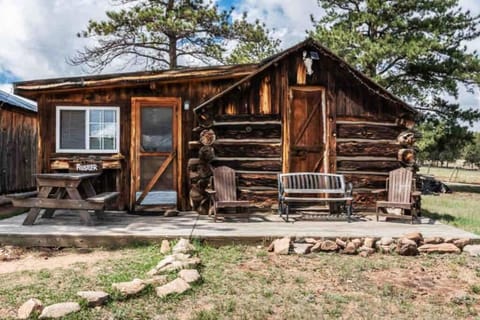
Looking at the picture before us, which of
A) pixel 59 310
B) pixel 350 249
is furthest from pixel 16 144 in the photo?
pixel 350 249

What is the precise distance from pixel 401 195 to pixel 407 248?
2.19 m

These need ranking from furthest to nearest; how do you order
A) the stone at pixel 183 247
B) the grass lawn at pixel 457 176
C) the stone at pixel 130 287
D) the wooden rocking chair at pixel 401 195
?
1. the grass lawn at pixel 457 176
2. the wooden rocking chair at pixel 401 195
3. the stone at pixel 183 247
4. the stone at pixel 130 287

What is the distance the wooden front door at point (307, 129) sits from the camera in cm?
763

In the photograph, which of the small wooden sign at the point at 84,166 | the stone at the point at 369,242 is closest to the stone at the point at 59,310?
the stone at the point at 369,242

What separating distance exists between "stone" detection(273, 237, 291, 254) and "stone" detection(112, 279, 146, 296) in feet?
6.72

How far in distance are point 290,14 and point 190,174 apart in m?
19.8

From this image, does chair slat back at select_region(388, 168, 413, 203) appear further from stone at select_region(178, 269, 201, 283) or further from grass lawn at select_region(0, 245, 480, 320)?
stone at select_region(178, 269, 201, 283)

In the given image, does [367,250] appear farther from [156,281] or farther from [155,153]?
[155,153]

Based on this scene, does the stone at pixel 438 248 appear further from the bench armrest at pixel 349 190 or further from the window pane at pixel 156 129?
the window pane at pixel 156 129

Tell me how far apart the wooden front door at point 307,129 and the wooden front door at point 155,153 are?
2279mm

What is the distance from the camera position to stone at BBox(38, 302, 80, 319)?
3076 millimetres

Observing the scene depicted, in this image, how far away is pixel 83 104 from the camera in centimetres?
770

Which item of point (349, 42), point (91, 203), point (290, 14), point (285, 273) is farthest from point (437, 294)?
point (290, 14)

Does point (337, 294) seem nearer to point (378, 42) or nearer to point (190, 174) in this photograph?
point (190, 174)
